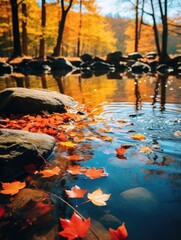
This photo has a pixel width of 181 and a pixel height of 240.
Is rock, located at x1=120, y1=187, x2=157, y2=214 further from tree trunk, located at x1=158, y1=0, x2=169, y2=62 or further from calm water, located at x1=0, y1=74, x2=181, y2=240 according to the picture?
tree trunk, located at x1=158, y1=0, x2=169, y2=62

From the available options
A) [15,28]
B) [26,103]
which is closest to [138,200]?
[26,103]

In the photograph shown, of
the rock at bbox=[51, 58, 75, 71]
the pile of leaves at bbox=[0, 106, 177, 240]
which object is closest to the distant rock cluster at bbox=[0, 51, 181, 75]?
the rock at bbox=[51, 58, 75, 71]

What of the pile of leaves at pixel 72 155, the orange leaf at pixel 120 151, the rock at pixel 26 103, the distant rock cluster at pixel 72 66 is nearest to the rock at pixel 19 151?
the pile of leaves at pixel 72 155

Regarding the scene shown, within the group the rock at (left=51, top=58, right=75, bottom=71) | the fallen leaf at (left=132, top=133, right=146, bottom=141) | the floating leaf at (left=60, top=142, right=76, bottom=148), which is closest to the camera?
the floating leaf at (left=60, top=142, right=76, bottom=148)

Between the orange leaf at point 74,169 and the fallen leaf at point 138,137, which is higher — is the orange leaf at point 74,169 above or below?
below

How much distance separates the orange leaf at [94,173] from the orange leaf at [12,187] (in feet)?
1.78

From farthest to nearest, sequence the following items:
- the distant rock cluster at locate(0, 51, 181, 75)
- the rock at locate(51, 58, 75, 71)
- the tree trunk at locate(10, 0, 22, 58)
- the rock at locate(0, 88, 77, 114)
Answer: the rock at locate(51, 58, 75, 71) < the tree trunk at locate(10, 0, 22, 58) < the distant rock cluster at locate(0, 51, 181, 75) < the rock at locate(0, 88, 77, 114)

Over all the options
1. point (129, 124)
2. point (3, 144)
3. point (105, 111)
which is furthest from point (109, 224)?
point (105, 111)

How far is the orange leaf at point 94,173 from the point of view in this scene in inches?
81.7

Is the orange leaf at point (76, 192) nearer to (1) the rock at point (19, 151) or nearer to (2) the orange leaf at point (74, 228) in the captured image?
(2) the orange leaf at point (74, 228)

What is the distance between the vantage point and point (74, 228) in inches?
54.6

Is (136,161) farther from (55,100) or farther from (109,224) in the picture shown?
(55,100)

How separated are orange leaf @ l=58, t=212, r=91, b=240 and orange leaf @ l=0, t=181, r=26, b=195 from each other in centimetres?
62

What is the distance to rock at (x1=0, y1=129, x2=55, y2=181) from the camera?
6.79 feet
